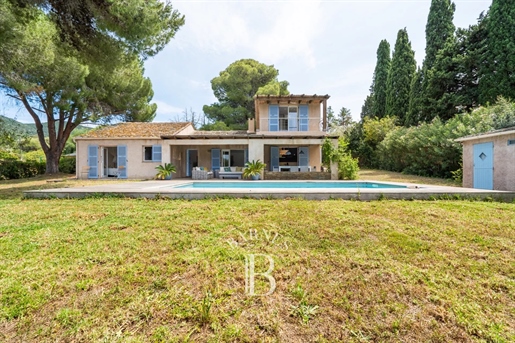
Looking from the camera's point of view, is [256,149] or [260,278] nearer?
[260,278]

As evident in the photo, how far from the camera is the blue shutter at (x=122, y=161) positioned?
18.4 metres

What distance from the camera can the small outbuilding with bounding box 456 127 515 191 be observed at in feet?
27.9

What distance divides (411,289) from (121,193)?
26.5ft

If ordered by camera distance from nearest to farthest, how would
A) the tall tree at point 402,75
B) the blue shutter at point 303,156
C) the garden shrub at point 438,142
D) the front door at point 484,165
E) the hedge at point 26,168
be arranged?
the front door at point 484,165, the garden shrub at point 438,142, the hedge at point 26,168, the blue shutter at point 303,156, the tall tree at point 402,75

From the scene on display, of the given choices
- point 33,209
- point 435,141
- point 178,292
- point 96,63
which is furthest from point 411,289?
point 435,141

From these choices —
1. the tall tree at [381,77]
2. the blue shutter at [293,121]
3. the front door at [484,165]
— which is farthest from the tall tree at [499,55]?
the blue shutter at [293,121]

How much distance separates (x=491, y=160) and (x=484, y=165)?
0.38 m

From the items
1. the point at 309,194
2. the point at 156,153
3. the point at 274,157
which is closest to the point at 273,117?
the point at 274,157

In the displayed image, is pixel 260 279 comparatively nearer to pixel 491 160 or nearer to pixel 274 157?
pixel 491 160

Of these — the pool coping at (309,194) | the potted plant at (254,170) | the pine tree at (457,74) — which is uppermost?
the pine tree at (457,74)

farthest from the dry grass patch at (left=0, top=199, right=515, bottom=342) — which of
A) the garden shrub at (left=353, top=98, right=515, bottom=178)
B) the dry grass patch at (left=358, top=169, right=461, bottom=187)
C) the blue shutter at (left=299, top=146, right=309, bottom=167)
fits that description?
the blue shutter at (left=299, top=146, right=309, bottom=167)

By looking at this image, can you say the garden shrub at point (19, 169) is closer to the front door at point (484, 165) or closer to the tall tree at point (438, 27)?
the front door at point (484, 165)

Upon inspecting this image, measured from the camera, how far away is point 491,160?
9266 millimetres

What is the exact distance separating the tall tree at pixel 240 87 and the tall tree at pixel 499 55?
64.3ft
